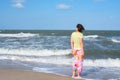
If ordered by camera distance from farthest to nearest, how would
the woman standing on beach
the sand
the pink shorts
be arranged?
the pink shorts
the woman standing on beach
the sand

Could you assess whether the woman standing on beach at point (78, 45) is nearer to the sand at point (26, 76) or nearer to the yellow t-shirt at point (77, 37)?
the yellow t-shirt at point (77, 37)

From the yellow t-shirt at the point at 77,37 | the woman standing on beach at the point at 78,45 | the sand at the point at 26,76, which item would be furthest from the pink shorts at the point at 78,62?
the sand at the point at 26,76

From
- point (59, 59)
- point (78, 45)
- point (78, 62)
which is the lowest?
point (59, 59)

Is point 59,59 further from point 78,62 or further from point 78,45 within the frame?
point 78,45

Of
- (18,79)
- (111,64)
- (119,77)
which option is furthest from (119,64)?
(18,79)

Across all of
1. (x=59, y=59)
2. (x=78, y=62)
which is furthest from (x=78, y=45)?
(x=59, y=59)

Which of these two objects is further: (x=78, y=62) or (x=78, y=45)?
(x=78, y=62)

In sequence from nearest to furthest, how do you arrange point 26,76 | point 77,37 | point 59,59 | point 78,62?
1. point 26,76
2. point 77,37
3. point 78,62
4. point 59,59

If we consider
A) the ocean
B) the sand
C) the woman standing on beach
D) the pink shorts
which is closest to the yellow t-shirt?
the woman standing on beach

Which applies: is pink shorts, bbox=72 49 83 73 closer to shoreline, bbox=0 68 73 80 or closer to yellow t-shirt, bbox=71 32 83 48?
yellow t-shirt, bbox=71 32 83 48

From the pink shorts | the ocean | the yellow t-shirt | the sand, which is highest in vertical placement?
the yellow t-shirt

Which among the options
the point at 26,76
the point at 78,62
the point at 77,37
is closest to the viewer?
the point at 26,76

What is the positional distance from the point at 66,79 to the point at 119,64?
213 inches

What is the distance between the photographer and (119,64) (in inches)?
486
